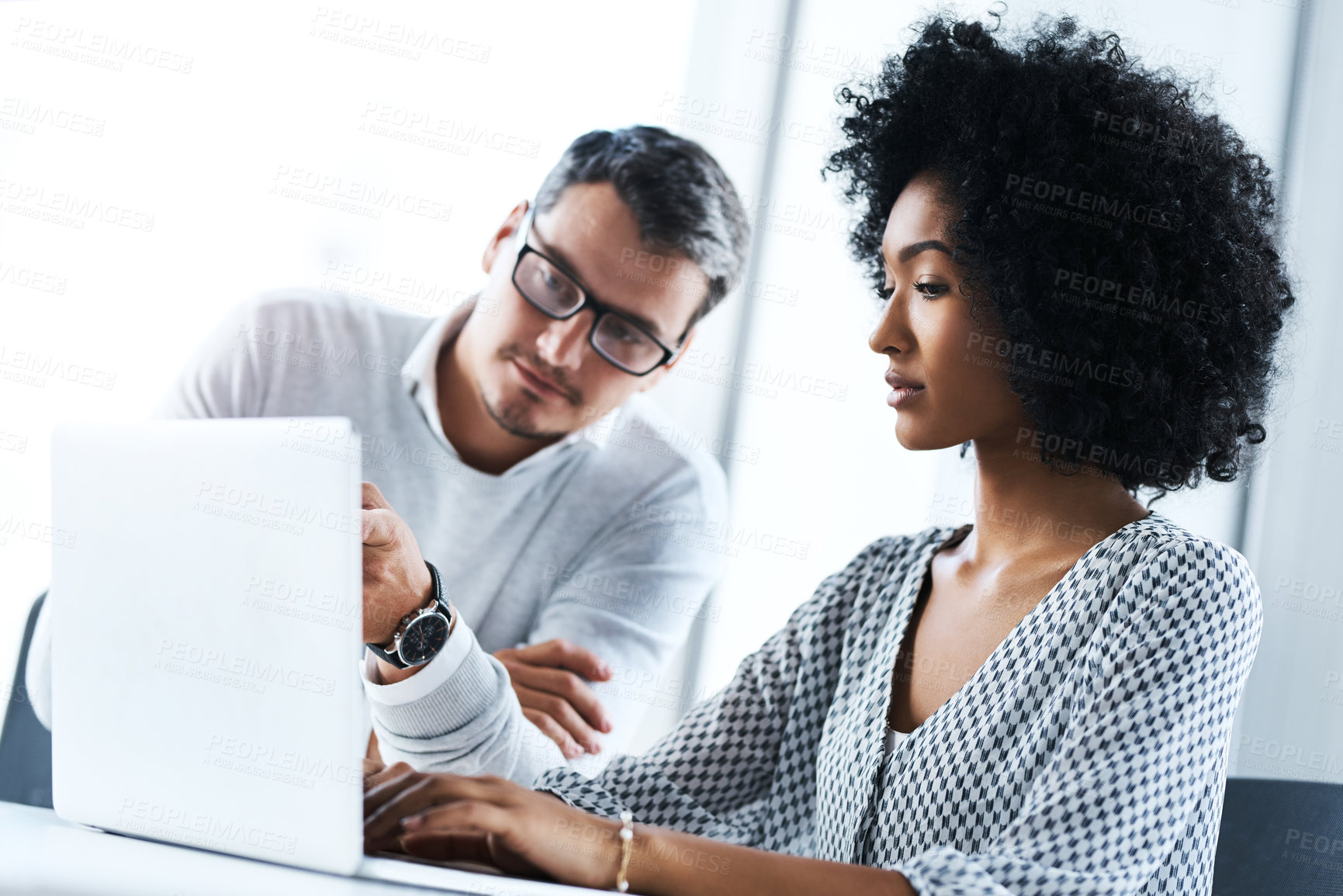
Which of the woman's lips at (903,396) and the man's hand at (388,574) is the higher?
the woman's lips at (903,396)

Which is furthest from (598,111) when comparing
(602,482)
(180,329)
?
(180,329)

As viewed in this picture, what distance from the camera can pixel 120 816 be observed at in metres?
0.79

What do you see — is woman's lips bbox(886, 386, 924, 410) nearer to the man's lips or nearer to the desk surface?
the desk surface

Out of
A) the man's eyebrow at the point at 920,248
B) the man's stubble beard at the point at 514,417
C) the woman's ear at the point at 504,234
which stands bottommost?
the man's stubble beard at the point at 514,417

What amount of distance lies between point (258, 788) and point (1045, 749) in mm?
667

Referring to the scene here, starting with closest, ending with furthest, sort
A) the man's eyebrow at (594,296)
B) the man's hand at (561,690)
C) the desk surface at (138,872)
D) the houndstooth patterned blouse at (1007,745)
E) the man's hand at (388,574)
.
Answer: the desk surface at (138,872), the houndstooth patterned blouse at (1007,745), the man's hand at (388,574), the man's hand at (561,690), the man's eyebrow at (594,296)

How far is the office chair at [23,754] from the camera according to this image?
176 cm

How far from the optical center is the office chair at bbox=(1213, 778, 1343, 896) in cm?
107

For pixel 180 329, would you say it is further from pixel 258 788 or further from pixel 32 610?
pixel 258 788

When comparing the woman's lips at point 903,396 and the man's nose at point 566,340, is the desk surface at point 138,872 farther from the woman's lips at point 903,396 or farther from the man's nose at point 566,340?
the man's nose at point 566,340

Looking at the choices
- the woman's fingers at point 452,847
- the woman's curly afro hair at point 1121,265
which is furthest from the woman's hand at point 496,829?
the woman's curly afro hair at point 1121,265

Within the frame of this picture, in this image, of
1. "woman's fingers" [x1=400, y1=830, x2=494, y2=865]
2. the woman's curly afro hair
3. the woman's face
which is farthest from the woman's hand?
the woman's curly afro hair

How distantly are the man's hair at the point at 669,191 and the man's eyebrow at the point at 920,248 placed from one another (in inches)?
27.7

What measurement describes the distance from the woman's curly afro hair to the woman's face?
0.02 metres
